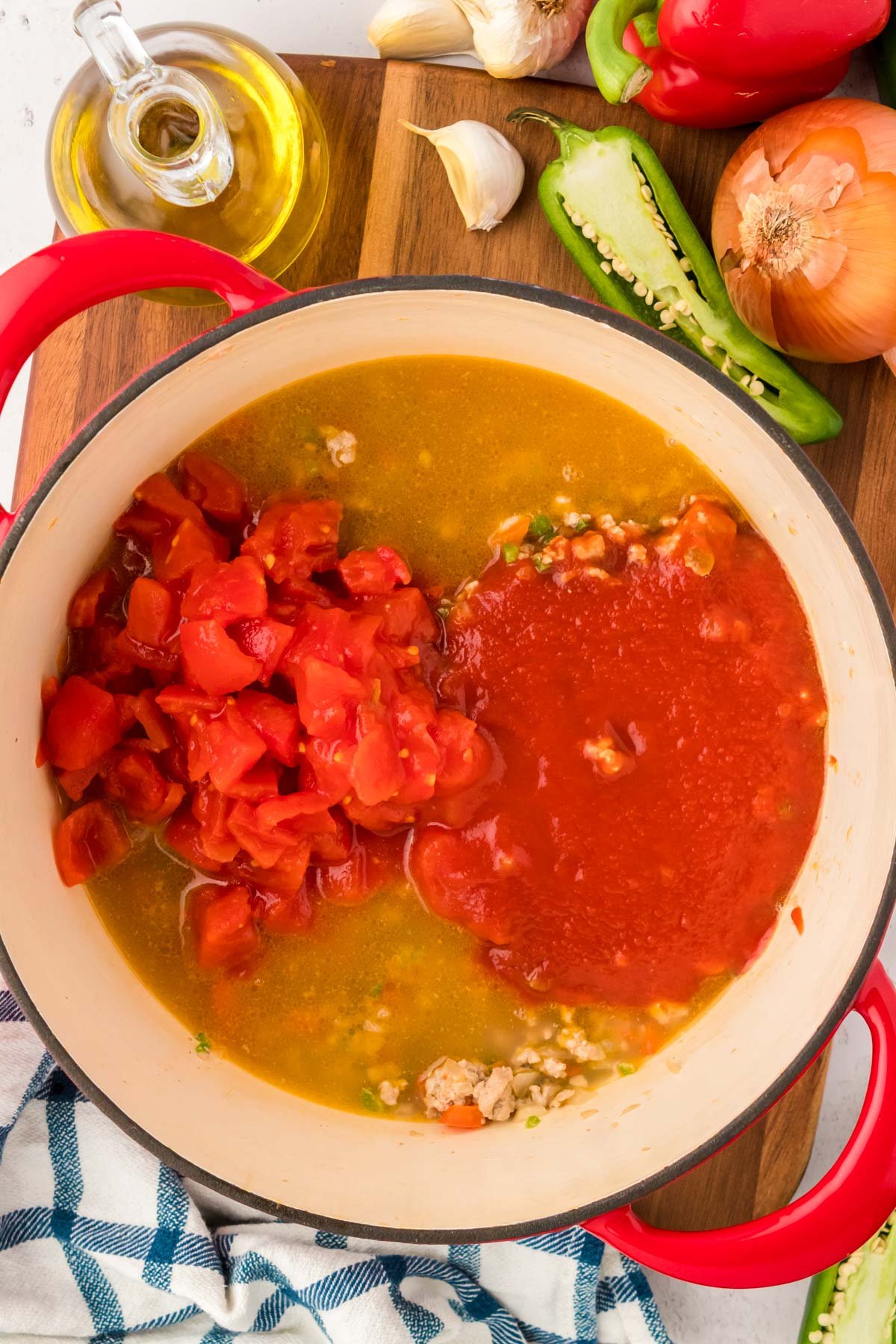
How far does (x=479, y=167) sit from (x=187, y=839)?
128 centimetres

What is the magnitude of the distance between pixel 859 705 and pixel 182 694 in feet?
3.79

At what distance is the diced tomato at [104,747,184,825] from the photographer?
2.03m

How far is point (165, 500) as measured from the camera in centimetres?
203

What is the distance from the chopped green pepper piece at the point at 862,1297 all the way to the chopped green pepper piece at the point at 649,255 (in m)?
1.63

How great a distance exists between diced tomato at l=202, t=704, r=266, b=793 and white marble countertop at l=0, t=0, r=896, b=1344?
0.84 metres

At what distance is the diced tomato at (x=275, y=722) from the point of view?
195 centimetres

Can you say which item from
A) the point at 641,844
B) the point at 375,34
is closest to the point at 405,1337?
the point at 641,844

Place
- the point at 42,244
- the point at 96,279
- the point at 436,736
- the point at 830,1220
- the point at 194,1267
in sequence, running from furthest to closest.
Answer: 1. the point at 42,244
2. the point at 194,1267
3. the point at 436,736
4. the point at 830,1220
5. the point at 96,279

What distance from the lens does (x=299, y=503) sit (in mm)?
2049

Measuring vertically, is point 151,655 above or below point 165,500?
below

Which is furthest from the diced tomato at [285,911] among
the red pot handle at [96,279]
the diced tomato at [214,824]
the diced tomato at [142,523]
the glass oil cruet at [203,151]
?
the glass oil cruet at [203,151]

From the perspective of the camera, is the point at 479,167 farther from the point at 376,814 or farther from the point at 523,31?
the point at 376,814

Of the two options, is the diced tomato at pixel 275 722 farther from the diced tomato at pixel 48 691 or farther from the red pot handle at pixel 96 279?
the red pot handle at pixel 96 279

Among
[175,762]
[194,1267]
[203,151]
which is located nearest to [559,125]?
[203,151]
